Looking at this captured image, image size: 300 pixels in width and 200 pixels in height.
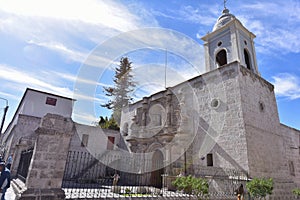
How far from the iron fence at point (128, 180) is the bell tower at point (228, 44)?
8.86 m

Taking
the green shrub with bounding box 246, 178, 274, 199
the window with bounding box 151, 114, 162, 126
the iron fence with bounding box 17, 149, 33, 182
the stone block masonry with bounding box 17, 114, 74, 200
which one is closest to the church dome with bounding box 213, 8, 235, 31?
the window with bounding box 151, 114, 162, 126

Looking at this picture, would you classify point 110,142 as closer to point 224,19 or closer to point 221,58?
point 221,58

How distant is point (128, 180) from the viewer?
55.5 feet

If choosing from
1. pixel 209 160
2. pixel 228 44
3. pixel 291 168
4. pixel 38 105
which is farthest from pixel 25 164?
pixel 291 168

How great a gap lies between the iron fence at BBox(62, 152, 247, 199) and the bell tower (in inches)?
349

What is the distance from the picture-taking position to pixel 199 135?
12.8 meters

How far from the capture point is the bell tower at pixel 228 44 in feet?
47.1

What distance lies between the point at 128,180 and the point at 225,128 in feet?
34.2

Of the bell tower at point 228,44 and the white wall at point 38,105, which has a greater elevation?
the bell tower at point 228,44

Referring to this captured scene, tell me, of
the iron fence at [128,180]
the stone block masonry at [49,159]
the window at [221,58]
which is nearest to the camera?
the stone block masonry at [49,159]

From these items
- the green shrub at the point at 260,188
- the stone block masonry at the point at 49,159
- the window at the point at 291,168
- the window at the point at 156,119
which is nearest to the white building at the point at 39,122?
the window at the point at 156,119

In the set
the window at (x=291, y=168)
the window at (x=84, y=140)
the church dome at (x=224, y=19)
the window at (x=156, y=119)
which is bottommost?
the window at (x=291, y=168)

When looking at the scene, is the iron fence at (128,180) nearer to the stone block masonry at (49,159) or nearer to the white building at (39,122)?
the stone block masonry at (49,159)

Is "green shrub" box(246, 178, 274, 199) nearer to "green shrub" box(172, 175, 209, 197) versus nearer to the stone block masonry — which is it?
"green shrub" box(172, 175, 209, 197)
